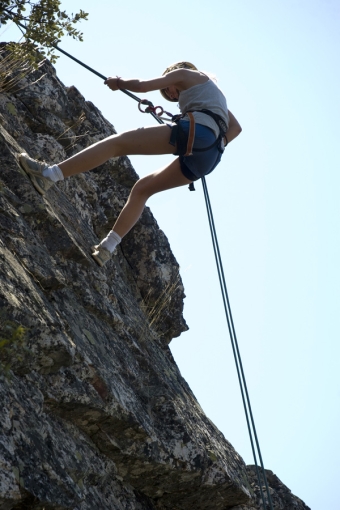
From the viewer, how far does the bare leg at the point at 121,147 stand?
5855 mm

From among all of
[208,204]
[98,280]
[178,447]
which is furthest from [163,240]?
[178,447]

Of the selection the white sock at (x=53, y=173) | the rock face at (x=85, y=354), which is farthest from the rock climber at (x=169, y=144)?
the rock face at (x=85, y=354)

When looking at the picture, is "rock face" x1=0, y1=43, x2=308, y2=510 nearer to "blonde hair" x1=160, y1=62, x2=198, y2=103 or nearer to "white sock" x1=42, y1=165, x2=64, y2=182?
"white sock" x1=42, y1=165, x2=64, y2=182

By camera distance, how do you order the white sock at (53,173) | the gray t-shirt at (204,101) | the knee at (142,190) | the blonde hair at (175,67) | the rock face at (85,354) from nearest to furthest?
the rock face at (85,354)
the white sock at (53,173)
the gray t-shirt at (204,101)
the blonde hair at (175,67)
the knee at (142,190)

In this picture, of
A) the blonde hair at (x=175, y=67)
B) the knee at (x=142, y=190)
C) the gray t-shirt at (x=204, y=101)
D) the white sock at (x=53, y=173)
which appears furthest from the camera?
the knee at (x=142, y=190)

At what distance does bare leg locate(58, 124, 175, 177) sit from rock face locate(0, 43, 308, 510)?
1.42 ft

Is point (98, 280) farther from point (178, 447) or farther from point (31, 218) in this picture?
point (178, 447)

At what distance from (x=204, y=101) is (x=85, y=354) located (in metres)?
2.62

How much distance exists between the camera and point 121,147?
19.5ft

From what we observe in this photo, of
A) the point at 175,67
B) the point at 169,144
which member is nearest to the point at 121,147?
the point at 169,144

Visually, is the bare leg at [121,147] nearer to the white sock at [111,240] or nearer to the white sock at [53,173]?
the white sock at [53,173]

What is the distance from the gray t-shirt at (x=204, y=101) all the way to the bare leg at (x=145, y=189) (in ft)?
1.76

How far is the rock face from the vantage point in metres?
4.16

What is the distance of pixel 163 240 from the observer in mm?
8336
